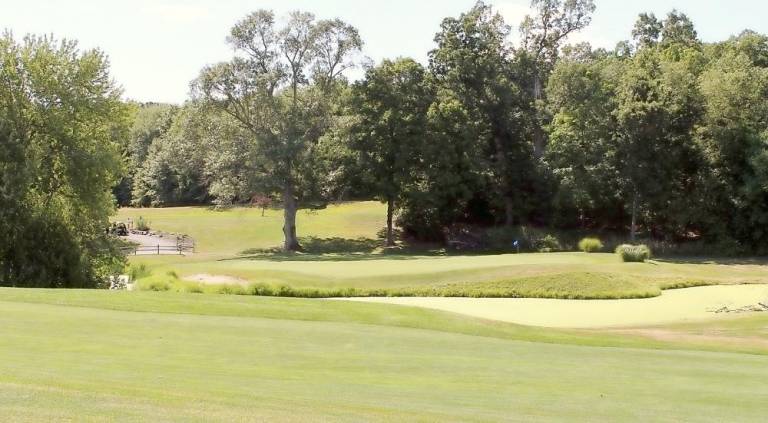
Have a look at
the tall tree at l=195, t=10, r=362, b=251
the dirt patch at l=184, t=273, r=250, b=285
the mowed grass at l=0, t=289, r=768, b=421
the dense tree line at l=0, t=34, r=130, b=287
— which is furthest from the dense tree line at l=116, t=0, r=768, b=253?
the mowed grass at l=0, t=289, r=768, b=421

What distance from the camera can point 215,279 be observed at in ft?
118

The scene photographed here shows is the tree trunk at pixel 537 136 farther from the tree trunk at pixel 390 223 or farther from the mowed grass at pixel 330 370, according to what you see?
the mowed grass at pixel 330 370

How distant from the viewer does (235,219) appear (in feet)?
260

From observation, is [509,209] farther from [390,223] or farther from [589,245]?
[589,245]

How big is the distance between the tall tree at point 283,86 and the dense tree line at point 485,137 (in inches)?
4.2

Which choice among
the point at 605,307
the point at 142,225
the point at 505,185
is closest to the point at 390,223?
the point at 505,185

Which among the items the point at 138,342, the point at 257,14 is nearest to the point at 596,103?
the point at 257,14

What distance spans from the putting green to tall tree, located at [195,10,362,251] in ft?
87.6

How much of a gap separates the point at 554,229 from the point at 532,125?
32.0ft

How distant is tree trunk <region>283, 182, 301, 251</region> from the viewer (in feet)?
194

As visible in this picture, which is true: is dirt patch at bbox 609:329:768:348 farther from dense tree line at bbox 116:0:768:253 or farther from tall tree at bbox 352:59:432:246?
tall tree at bbox 352:59:432:246

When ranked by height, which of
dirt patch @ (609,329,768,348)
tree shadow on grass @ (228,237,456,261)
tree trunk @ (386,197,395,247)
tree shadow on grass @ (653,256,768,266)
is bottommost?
dirt patch @ (609,329,768,348)

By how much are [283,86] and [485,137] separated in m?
17.0

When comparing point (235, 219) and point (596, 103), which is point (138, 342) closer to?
point (596, 103)
